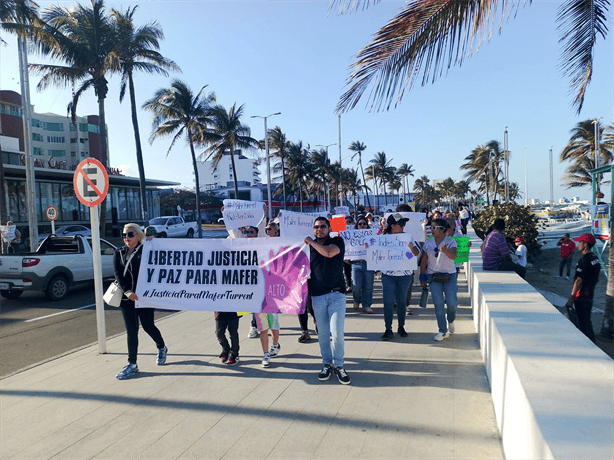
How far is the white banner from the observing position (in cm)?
811

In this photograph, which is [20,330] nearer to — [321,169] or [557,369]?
[557,369]

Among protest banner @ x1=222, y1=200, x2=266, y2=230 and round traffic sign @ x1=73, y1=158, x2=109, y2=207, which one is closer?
round traffic sign @ x1=73, y1=158, x2=109, y2=207

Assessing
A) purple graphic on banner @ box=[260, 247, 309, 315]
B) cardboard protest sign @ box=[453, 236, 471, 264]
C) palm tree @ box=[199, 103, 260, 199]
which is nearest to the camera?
purple graphic on banner @ box=[260, 247, 309, 315]

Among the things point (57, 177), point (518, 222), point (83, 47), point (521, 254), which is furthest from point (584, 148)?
point (57, 177)

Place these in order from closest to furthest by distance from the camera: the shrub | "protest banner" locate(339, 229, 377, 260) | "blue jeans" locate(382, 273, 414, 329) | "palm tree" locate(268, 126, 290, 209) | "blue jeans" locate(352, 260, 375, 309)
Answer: "blue jeans" locate(382, 273, 414, 329) → "protest banner" locate(339, 229, 377, 260) → "blue jeans" locate(352, 260, 375, 309) → the shrub → "palm tree" locate(268, 126, 290, 209)

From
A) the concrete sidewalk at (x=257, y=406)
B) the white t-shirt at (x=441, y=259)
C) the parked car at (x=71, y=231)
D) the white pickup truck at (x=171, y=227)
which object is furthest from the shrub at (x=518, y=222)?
the parked car at (x=71, y=231)

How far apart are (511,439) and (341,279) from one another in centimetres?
242

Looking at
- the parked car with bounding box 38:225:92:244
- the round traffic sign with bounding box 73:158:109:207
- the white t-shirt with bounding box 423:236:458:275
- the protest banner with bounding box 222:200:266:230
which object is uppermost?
the round traffic sign with bounding box 73:158:109:207

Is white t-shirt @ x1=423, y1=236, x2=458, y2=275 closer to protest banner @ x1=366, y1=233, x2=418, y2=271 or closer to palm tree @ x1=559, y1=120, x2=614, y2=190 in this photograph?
protest banner @ x1=366, y1=233, x2=418, y2=271

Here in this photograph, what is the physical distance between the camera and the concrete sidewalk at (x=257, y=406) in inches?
146

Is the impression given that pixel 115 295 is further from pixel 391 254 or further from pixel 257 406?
pixel 391 254

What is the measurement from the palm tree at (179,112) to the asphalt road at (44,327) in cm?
2407

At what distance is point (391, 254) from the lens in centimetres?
693

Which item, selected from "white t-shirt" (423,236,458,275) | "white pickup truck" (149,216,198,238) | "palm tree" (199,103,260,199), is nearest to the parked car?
"white pickup truck" (149,216,198,238)
